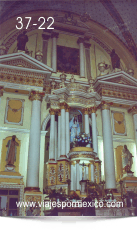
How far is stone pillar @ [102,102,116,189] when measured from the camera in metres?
10.1

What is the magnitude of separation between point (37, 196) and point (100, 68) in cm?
710

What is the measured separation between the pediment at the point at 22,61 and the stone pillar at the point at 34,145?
126 centimetres

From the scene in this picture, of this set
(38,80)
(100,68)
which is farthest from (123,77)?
(38,80)

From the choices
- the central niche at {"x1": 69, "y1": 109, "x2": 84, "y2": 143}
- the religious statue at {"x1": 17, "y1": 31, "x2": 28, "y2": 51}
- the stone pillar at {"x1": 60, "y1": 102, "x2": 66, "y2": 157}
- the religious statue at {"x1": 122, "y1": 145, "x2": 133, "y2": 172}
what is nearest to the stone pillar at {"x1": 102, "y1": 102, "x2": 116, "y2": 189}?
the religious statue at {"x1": 122, "y1": 145, "x2": 133, "y2": 172}

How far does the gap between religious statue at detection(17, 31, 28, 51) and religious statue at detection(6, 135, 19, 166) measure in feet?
14.4

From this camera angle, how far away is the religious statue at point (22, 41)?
11323 millimetres

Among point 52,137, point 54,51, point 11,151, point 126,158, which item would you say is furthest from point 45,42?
point 126,158

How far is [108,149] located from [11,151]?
4240 millimetres

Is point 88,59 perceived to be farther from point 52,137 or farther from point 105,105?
point 52,137

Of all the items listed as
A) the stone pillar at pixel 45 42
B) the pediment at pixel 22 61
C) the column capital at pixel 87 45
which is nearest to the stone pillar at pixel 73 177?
the pediment at pixel 22 61

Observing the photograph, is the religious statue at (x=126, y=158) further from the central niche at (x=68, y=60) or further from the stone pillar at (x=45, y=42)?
the stone pillar at (x=45, y=42)

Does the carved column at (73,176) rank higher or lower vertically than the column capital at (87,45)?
lower

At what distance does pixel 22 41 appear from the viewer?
11469 mm

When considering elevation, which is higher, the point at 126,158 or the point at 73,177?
the point at 126,158
